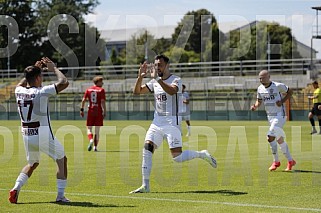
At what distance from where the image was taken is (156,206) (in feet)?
33.8

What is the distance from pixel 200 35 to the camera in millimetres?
97125

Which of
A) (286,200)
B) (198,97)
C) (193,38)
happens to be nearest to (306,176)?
(286,200)

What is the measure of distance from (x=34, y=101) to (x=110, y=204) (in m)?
1.96

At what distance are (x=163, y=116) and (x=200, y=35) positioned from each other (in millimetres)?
85649

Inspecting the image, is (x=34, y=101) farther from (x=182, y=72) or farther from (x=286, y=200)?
(x=182, y=72)

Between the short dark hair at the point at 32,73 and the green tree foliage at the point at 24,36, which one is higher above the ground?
the green tree foliage at the point at 24,36

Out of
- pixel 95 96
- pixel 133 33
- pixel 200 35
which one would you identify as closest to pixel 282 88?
pixel 95 96

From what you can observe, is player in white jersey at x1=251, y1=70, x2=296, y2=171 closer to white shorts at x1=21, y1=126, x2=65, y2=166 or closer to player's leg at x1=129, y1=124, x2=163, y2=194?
player's leg at x1=129, y1=124, x2=163, y2=194

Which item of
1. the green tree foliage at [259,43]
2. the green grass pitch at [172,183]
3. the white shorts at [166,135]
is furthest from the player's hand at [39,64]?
the green tree foliage at [259,43]

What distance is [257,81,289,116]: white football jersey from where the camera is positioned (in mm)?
15516

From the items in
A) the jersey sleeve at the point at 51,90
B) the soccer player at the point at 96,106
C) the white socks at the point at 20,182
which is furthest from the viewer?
the soccer player at the point at 96,106

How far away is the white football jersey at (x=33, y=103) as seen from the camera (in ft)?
34.4

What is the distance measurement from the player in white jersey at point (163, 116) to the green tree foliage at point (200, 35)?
66.7m

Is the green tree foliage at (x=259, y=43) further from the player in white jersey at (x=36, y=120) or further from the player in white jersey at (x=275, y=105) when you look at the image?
the player in white jersey at (x=36, y=120)
